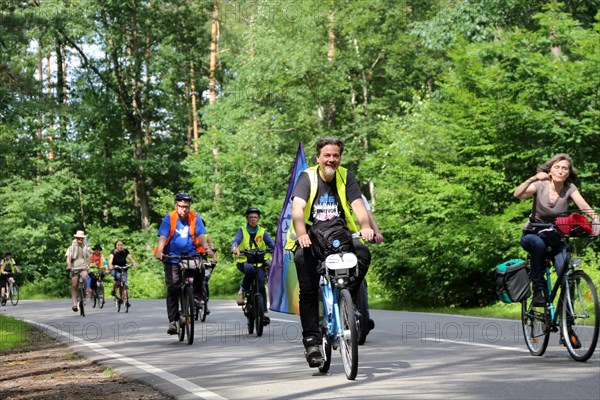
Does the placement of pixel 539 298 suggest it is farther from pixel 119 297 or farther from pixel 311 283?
pixel 119 297

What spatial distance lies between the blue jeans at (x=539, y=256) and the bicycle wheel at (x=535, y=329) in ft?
0.88

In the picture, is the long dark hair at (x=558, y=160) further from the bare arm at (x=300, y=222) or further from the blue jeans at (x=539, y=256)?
the bare arm at (x=300, y=222)

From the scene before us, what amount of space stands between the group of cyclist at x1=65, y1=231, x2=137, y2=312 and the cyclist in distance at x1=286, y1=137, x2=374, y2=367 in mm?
14964

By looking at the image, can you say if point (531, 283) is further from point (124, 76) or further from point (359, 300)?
point (124, 76)

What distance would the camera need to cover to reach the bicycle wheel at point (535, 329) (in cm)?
930

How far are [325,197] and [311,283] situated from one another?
29.4 inches

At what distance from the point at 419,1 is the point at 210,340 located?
32.6 metres

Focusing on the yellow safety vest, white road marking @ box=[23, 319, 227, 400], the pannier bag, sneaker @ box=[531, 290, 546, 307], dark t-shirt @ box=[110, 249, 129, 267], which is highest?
dark t-shirt @ box=[110, 249, 129, 267]

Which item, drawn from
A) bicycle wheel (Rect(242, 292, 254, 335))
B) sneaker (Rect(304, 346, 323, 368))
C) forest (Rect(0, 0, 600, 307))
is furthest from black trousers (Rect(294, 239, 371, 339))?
forest (Rect(0, 0, 600, 307))

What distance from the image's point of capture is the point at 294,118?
4556 centimetres

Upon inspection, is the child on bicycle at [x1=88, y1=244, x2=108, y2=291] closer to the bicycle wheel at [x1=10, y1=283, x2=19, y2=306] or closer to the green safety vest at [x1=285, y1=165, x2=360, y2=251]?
the bicycle wheel at [x1=10, y1=283, x2=19, y2=306]

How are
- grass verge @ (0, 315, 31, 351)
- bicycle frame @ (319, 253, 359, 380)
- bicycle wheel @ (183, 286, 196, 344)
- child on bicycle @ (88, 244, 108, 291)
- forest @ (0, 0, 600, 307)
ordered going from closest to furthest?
bicycle frame @ (319, 253, 359, 380), bicycle wheel @ (183, 286, 196, 344), grass verge @ (0, 315, 31, 351), forest @ (0, 0, 600, 307), child on bicycle @ (88, 244, 108, 291)

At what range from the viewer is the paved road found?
24.6ft

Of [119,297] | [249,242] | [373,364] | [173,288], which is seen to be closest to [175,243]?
[173,288]
